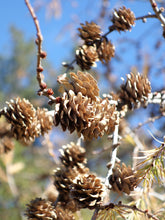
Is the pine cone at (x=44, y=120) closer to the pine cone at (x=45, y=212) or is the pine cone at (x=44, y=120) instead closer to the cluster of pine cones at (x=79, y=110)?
the cluster of pine cones at (x=79, y=110)

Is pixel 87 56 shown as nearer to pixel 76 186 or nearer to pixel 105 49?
pixel 105 49

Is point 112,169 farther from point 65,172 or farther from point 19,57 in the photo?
point 19,57

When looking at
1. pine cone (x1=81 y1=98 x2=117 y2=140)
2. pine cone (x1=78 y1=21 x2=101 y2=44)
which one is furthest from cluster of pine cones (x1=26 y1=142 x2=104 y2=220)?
pine cone (x1=78 y1=21 x2=101 y2=44)

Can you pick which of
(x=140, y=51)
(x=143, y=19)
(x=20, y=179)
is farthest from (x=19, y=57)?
(x=143, y=19)

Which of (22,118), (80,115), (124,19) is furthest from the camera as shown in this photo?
(124,19)

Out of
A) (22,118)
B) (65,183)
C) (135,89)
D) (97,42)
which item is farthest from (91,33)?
(65,183)

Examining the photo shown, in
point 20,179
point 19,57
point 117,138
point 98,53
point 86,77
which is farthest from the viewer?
point 19,57
